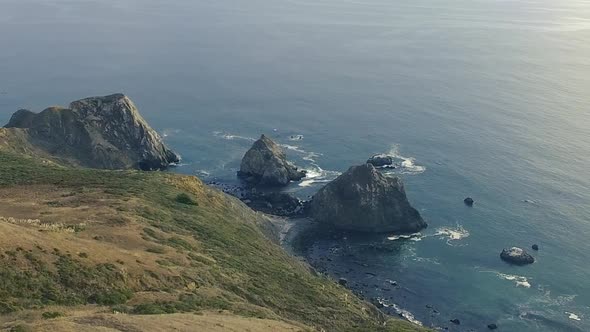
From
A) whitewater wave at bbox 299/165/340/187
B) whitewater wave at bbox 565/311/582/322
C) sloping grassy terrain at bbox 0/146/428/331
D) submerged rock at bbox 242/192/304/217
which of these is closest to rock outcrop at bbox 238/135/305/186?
whitewater wave at bbox 299/165/340/187

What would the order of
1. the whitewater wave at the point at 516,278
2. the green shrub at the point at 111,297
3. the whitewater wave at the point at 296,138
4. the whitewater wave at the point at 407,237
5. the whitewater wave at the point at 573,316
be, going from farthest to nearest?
1. the whitewater wave at the point at 296,138
2. the whitewater wave at the point at 407,237
3. the whitewater wave at the point at 516,278
4. the whitewater wave at the point at 573,316
5. the green shrub at the point at 111,297

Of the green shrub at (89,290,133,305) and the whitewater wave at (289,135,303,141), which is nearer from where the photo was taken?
the green shrub at (89,290,133,305)

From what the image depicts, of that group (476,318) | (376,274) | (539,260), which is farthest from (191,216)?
(539,260)

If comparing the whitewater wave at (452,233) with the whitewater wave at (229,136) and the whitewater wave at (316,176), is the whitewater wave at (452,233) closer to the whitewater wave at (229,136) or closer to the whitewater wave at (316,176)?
the whitewater wave at (316,176)

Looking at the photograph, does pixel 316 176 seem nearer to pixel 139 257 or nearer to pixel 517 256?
pixel 517 256

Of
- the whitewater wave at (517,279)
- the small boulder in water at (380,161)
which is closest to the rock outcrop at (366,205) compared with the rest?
the whitewater wave at (517,279)

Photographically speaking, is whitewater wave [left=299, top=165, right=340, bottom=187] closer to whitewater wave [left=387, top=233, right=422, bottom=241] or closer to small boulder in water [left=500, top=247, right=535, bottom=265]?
whitewater wave [left=387, top=233, right=422, bottom=241]
